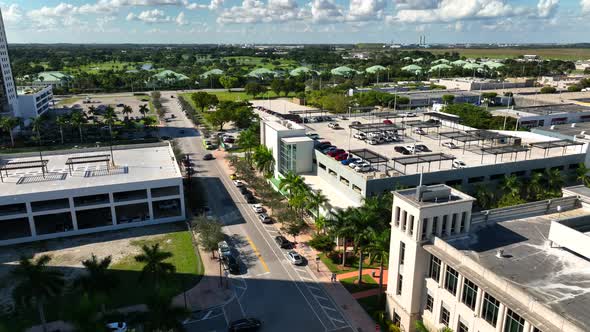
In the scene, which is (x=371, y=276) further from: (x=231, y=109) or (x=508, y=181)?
(x=231, y=109)

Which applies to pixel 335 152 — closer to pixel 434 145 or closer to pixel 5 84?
pixel 434 145

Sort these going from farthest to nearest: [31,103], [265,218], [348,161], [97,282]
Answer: [31,103]
[348,161]
[265,218]
[97,282]

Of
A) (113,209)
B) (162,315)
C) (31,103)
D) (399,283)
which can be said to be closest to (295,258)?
(399,283)

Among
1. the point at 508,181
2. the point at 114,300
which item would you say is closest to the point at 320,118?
the point at 508,181

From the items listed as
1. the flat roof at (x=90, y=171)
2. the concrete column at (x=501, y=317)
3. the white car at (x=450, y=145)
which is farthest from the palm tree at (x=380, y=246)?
the white car at (x=450, y=145)

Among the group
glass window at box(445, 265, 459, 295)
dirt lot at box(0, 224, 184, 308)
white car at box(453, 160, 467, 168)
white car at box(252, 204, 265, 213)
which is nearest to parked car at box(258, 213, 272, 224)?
white car at box(252, 204, 265, 213)

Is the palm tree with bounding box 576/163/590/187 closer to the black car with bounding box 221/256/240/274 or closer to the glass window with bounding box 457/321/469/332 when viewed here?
the glass window with bounding box 457/321/469/332
